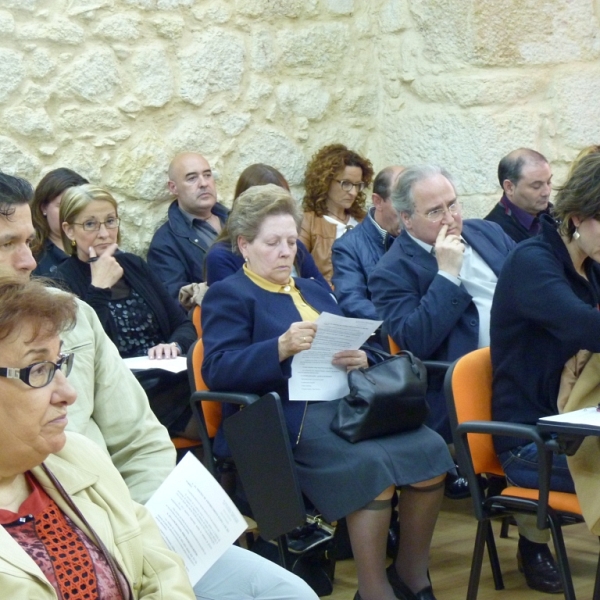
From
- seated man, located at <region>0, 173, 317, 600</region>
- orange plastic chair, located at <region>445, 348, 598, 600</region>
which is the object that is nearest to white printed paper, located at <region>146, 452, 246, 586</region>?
seated man, located at <region>0, 173, 317, 600</region>

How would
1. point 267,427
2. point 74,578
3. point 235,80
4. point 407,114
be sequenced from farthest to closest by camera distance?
point 407,114 → point 235,80 → point 267,427 → point 74,578

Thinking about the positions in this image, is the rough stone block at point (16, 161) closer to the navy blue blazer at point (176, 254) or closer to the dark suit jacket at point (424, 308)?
the navy blue blazer at point (176, 254)

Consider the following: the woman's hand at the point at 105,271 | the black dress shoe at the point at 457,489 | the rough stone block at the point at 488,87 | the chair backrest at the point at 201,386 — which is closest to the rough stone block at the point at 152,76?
the woman's hand at the point at 105,271

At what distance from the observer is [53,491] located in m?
1.88

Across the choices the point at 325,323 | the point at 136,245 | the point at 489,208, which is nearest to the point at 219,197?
the point at 136,245

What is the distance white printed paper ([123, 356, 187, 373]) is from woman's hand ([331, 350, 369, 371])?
1.86 ft

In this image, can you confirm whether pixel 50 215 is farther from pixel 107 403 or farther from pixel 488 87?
pixel 488 87

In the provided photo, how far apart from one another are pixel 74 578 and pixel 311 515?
1564mm

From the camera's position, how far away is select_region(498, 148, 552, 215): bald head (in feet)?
17.3

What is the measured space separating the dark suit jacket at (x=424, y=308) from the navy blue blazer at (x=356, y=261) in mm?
705

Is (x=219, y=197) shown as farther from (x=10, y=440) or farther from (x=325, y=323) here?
(x=10, y=440)

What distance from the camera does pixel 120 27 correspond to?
4973 millimetres

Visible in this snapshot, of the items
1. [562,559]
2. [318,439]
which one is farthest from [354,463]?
[562,559]

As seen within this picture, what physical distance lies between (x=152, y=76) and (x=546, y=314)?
2925mm
